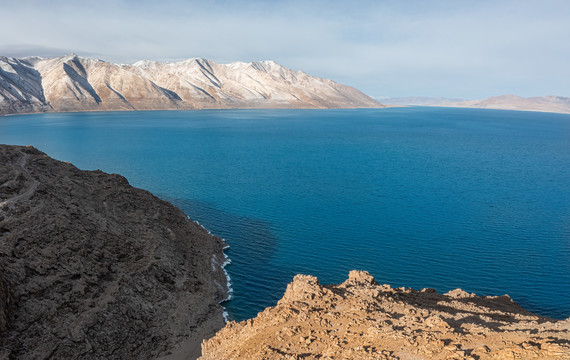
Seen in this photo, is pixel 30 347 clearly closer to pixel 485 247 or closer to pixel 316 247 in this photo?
pixel 316 247

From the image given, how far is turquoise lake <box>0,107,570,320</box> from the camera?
36.9m

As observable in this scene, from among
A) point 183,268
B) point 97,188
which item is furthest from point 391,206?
point 97,188

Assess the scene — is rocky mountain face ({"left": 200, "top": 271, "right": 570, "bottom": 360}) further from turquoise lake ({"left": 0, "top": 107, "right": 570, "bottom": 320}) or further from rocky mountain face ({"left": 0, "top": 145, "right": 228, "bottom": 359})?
turquoise lake ({"left": 0, "top": 107, "right": 570, "bottom": 320})

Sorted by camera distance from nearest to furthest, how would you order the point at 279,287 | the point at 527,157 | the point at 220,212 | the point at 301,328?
the point at 301,328
the point at 279,287
the point at 220,212
the point at 527,157

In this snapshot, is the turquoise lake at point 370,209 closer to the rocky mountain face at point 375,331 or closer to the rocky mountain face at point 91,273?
the rocky mountain face at point 91,273

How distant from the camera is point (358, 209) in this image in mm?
55812

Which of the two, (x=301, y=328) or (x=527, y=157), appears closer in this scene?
(x=301, y=328)

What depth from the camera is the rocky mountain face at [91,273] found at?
23750 mm

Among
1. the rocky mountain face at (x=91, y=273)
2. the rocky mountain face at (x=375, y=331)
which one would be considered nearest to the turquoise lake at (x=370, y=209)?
the rocky mountain face at (x=91, y=273)

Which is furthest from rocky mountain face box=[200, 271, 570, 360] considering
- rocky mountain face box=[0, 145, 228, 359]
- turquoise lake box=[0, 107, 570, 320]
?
turquoise lake box=[0, 107, 570, 320]

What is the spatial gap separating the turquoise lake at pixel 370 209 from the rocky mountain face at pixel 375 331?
9.41 metres

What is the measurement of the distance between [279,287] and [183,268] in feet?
29.9

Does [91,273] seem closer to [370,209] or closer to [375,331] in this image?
[375,331]

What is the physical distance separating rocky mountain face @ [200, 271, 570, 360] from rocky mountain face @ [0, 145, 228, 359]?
605cm
